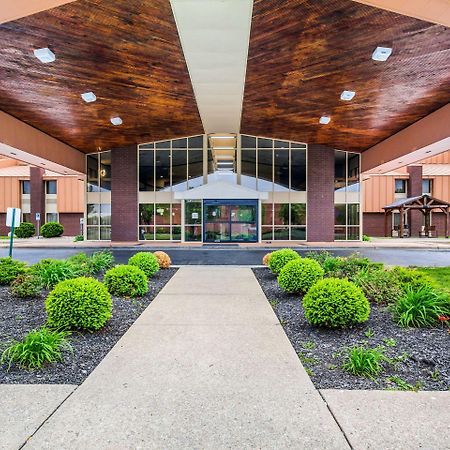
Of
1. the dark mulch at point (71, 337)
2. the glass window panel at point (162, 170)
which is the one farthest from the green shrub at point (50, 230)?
the dark mulch at point (71, 337)

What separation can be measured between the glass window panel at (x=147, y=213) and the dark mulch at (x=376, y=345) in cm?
1902

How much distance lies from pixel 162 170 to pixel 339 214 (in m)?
12.1

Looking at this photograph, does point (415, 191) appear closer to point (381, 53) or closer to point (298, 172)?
point (298, 172)

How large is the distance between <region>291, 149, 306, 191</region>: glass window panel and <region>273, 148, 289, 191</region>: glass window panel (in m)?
0.39

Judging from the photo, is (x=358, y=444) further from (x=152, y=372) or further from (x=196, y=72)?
(x=196, y=72)

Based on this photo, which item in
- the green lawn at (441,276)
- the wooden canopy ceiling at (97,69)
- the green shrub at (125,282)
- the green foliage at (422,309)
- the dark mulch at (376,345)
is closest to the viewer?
the dark mulch at (376,345)

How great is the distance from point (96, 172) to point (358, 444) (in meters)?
24.8

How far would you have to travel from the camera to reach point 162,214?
2436cm

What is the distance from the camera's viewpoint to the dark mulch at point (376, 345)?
3.58 m

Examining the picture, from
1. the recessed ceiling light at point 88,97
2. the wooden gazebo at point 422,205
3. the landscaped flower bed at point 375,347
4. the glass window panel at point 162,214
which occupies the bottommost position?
the landscaped flower bed at point 375,347

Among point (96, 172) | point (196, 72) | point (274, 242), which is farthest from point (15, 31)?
point (274, 242)

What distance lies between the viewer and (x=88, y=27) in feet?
30.7

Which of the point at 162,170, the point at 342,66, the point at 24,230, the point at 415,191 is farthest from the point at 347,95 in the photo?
the point at 24,230

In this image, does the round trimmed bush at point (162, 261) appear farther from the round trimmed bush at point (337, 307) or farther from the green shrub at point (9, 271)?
the round trimmed bush at point (337, 307)
